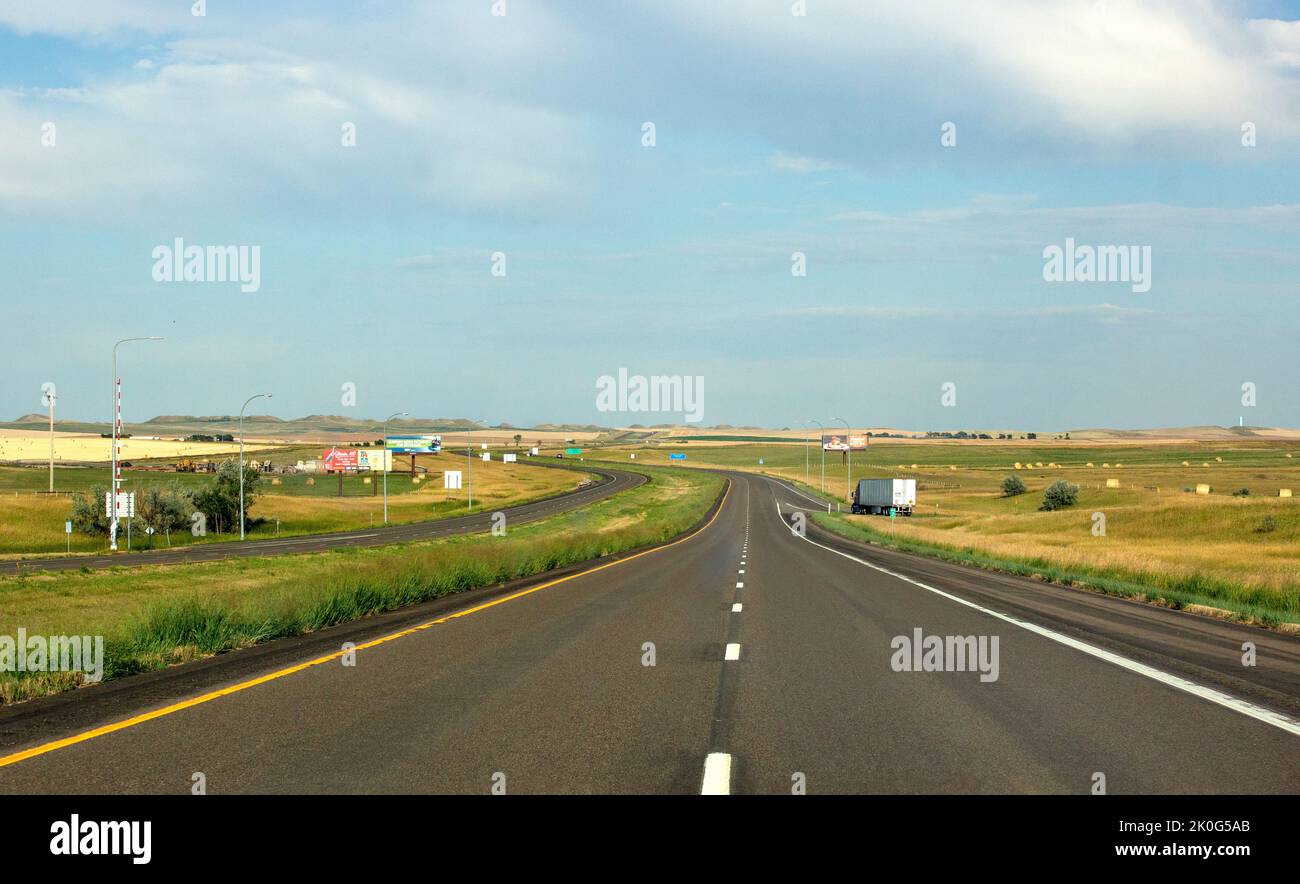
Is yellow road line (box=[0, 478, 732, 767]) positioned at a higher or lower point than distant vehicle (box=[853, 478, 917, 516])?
higher

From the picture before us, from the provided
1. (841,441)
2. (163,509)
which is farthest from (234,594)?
(841,441)

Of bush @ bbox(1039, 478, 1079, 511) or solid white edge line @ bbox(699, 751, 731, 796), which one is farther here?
bush @ bbox(1039, 478, 1079, 511)

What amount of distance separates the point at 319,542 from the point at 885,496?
4791cm

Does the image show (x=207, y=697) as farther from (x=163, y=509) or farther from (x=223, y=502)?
(x=223, y=502)

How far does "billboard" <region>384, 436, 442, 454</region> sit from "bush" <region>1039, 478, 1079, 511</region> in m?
102

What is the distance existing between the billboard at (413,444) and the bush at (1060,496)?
4000 inches

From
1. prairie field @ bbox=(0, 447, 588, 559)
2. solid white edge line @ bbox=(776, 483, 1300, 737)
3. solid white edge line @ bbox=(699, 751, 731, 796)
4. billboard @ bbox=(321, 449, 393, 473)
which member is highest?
solid white edge line @ bbox=(699, 751, 731, 796)

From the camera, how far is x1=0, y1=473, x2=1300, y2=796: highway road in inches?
281

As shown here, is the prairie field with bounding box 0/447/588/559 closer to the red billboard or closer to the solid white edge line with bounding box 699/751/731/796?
the red billboard

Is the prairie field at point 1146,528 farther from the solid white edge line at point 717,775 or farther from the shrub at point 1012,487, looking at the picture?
the solid white edge line at point 717,775

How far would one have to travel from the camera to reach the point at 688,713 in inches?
372

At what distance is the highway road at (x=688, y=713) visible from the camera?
7.13 metres

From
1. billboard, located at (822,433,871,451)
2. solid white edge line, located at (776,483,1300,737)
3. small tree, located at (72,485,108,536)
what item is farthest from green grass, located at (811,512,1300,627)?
billboard, located at (822,433,871,451)

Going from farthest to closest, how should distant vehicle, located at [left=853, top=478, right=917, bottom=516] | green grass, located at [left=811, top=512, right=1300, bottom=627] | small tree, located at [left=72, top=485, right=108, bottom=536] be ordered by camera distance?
1. distant vehicle, located at [left=853, top=478, right=917, bottom=516]
2. small tree, located at [left=72, top=485, right=108, bottom=536]
3. green grass, located at [left=811, top=512, right=1300, bottom=627]
